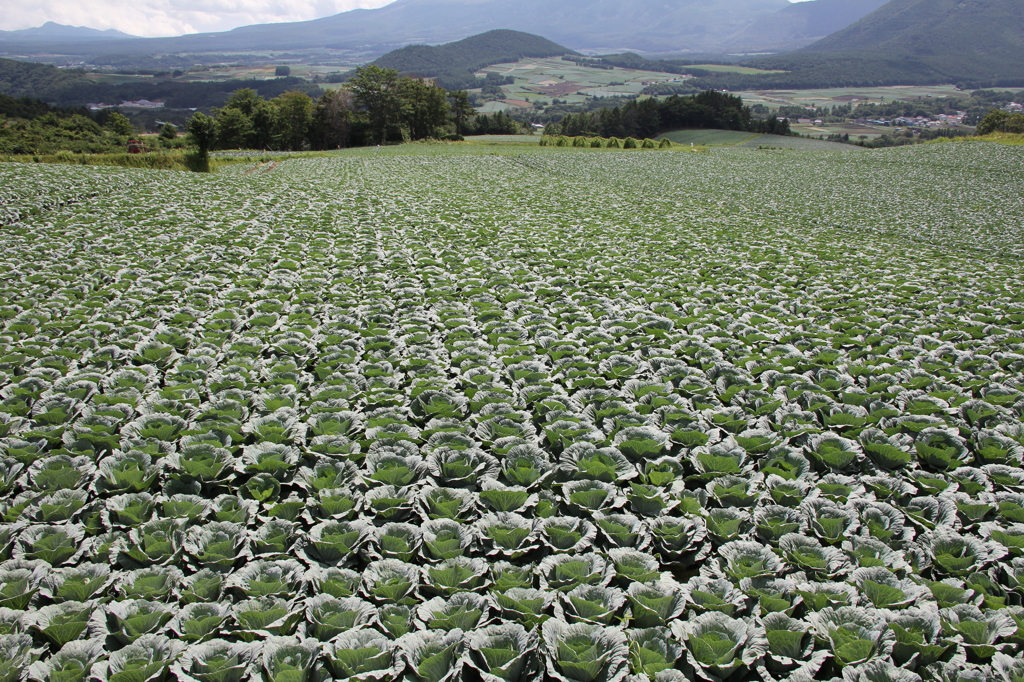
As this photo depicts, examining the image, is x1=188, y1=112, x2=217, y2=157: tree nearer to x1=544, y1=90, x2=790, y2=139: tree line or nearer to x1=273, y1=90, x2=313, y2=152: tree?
x1=273, y1=90, x2=313, y2=152: tree

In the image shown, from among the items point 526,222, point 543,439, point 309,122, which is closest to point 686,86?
point 309,122

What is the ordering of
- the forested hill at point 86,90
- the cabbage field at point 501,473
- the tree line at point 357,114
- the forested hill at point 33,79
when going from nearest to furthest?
the cabbage field at point 501,473
the tree line at point 357,114
the forested hill at point 86,90
the forested hill at point 33,79

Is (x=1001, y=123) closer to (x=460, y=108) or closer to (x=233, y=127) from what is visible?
(x=460, y=108)

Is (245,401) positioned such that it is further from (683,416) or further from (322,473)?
(683,416)

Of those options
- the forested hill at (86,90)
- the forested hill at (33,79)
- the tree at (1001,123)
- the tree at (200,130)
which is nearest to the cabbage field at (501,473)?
the tree at (200,130)

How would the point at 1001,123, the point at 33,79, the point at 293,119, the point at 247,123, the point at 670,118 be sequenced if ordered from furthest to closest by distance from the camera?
1. the point at 33,79
2. the point at 670,118
3. the point at 293,119
4. the point at 247,123
5. the point at 1001,123

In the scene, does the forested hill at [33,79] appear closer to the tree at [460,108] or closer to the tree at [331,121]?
the tree at [331,121]

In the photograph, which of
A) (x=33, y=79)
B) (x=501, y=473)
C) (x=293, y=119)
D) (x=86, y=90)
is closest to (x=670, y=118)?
(x=293, y=119)

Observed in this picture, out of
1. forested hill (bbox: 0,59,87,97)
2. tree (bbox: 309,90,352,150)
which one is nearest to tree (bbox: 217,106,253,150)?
tree (bbox: 309,90,352,150)
